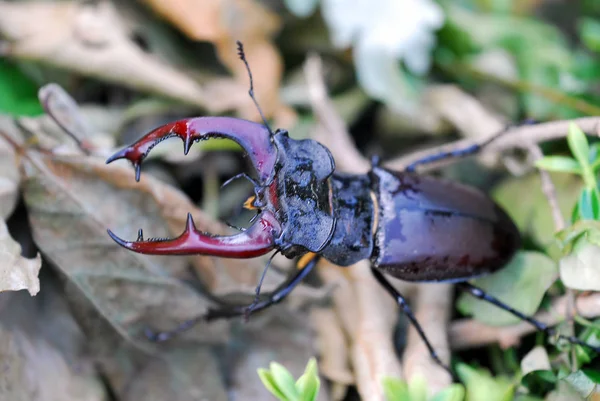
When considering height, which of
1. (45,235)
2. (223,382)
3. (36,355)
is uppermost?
(45,235)

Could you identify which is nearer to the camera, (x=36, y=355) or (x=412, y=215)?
(x=36, y=355)

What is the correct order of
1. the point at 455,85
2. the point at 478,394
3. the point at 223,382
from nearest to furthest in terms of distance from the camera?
the point at 478,394 < the point at 223,382 < the point at 455,85

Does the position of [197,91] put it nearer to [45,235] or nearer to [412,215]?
[45,235]

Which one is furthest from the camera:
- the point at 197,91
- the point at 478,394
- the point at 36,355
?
the point at 197,91

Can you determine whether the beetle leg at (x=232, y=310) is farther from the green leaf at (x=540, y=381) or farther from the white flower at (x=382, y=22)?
the white flower at (x=382, y=22)

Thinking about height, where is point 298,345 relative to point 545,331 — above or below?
below

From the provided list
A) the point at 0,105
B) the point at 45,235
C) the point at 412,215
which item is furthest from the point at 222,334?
the point at 0,105
